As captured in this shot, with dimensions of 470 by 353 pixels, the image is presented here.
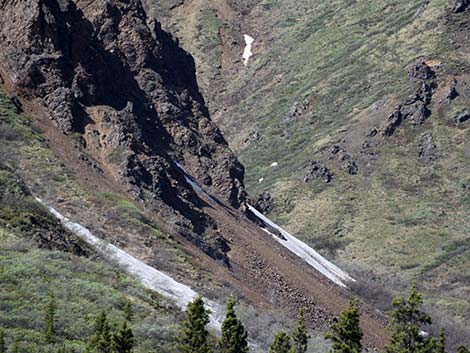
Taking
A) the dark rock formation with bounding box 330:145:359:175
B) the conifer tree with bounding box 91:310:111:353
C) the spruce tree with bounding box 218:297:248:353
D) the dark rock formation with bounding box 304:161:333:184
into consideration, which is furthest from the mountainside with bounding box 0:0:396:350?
the dark rock formation with bounding box 330:145:359:175

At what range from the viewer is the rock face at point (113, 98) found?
5550 centimetres

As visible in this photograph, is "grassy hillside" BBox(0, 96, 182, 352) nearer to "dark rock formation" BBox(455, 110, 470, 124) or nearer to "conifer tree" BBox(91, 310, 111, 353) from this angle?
"conifer tree" BBox(91, 310, 111, 353)

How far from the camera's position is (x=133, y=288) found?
38875 mm

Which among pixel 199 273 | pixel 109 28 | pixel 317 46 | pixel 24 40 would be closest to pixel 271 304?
pixel 199 273

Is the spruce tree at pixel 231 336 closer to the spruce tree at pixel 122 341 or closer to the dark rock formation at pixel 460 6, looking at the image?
the spruce tree at pixel 122 341

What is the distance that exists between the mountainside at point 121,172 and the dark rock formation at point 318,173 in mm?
48154

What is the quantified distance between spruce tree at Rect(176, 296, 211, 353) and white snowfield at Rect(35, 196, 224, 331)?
9.09 meters

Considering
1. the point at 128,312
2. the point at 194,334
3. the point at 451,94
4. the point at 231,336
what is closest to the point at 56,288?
the point at 128,312

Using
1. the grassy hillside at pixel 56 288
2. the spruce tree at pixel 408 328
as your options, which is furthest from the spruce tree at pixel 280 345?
the spruce tree at pixel 408 328

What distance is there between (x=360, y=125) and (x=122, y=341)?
10487 cm

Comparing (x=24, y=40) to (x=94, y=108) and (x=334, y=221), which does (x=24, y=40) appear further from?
(x=334, y=221)

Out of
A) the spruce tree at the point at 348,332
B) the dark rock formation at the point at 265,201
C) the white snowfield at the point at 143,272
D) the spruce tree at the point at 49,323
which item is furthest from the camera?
the dark rock formation at the point at 265,201

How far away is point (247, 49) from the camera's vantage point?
180 meters

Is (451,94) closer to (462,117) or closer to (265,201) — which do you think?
(462,117)
